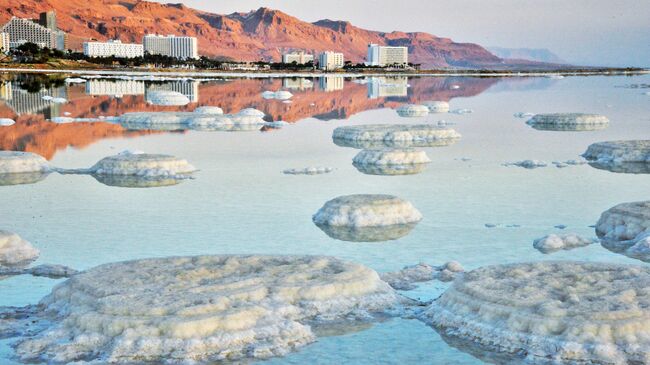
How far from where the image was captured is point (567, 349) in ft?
29.4

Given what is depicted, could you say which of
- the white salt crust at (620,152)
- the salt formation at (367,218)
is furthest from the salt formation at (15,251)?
the white salt crust at (620,152)

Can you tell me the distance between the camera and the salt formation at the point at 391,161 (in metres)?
24.3

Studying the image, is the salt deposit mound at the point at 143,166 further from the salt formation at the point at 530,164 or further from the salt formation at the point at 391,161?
the salt formation at the point at 530,164

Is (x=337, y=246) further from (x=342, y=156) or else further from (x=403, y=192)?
(x=342, y=156)

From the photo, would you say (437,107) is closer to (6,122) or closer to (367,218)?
(6,122)

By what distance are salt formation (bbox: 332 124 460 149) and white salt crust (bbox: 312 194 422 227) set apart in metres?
14.1

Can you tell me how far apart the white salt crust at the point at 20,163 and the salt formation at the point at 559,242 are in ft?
46.4

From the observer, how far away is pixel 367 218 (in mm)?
15859

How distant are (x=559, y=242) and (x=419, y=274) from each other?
347 centimetres

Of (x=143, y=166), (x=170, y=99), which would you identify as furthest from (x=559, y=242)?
(x=170, y=99)

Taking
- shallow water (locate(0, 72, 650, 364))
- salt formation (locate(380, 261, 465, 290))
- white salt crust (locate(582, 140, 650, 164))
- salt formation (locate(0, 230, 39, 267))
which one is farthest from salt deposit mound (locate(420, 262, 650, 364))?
white salt crust (locate(582, 140, 650, 164))

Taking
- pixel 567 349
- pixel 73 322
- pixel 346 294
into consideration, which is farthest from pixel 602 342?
pixel 73 322

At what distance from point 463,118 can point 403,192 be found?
2652 centimetres

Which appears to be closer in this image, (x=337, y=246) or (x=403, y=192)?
(x=337, y=246)
